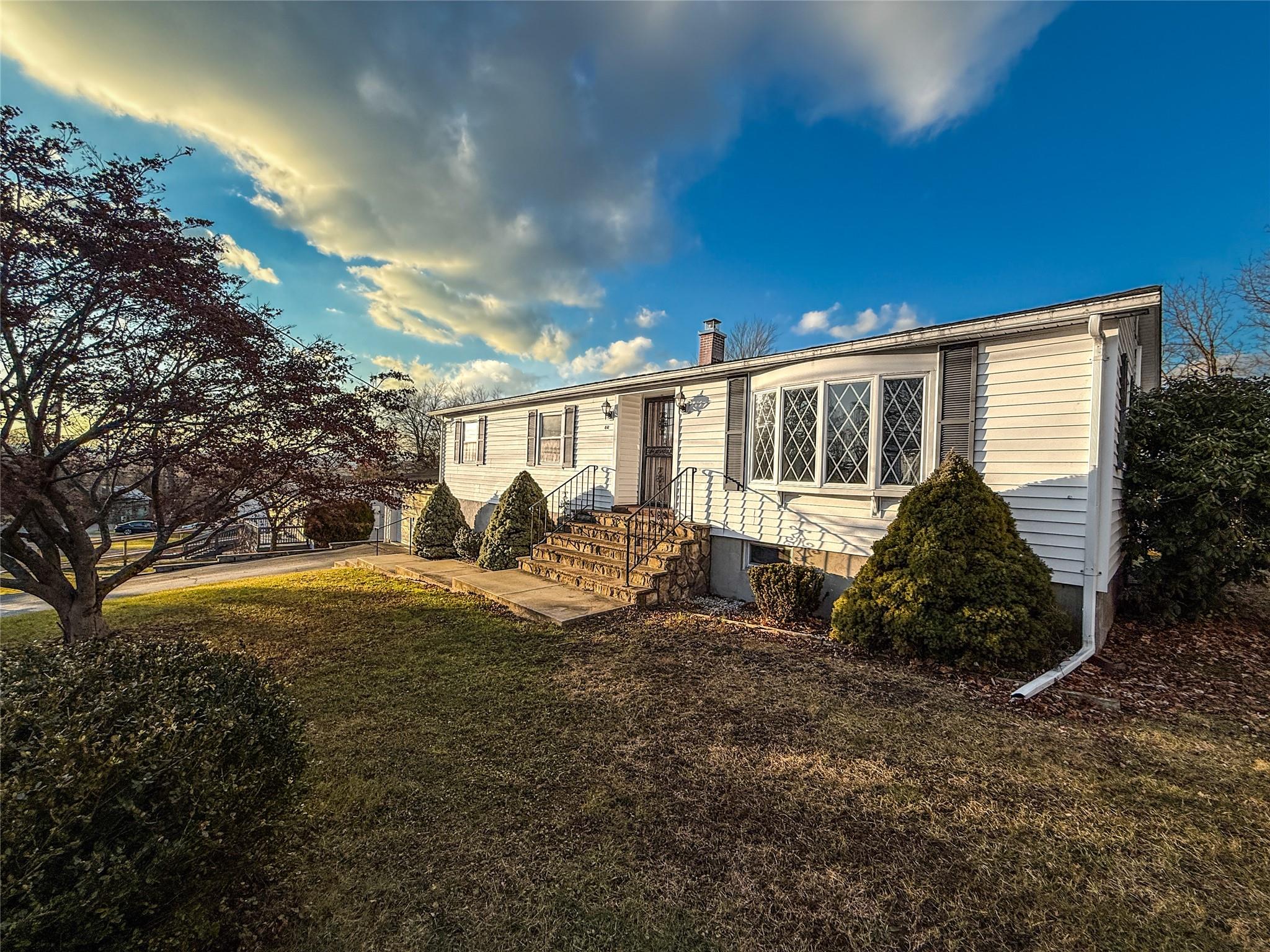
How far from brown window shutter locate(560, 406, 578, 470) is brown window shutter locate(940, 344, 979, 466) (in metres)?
7.64

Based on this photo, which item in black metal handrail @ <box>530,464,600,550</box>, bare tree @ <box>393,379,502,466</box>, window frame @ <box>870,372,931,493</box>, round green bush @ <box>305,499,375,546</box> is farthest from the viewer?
bare tree @ <box>393,379,502,466</box>

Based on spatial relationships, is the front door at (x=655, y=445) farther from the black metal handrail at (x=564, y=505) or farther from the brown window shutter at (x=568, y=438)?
the brown window shutter at (x=568, y=438)

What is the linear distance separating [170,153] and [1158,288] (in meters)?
8.89

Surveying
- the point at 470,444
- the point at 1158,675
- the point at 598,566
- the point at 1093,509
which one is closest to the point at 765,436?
the point at 598,566

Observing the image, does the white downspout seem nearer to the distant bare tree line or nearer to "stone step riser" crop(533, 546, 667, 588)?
"stone step riser" crop(533, 546, 667, 588)

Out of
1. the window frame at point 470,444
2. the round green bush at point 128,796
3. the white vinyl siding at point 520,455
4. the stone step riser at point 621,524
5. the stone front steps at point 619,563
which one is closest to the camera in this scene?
the round green bush at point 128,796

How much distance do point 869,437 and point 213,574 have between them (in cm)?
1403

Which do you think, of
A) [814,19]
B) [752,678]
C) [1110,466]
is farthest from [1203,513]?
[814,19]

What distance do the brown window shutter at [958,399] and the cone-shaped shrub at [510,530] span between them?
25.6 feet

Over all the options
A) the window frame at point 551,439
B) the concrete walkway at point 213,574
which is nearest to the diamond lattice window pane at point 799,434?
the window frame at point 551,439

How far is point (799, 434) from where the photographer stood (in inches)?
295

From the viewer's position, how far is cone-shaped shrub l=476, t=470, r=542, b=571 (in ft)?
34.1

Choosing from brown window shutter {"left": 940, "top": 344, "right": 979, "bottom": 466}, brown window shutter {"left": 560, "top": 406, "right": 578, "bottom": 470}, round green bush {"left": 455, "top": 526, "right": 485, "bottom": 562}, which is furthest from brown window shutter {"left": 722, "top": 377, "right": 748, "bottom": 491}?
round green bush {"left": 455, "top": 526, "right": 485, "bottom": 562}

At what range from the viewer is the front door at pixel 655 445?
1038cm
